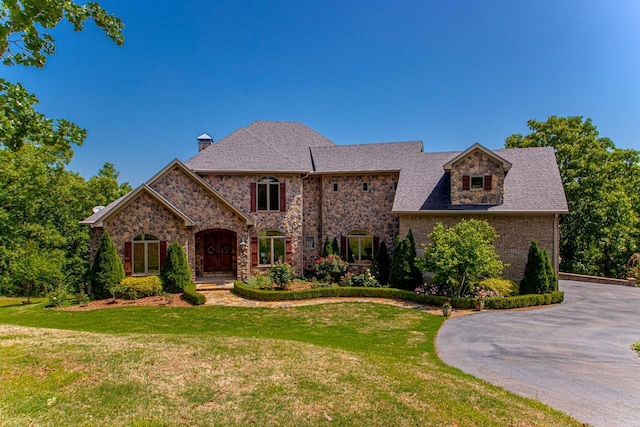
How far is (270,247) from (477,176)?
12.3 metres

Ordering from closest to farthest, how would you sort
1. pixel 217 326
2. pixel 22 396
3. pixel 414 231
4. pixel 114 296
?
pixel 22 396
pixel 217 326
pixel 114 296
pixel 414 231

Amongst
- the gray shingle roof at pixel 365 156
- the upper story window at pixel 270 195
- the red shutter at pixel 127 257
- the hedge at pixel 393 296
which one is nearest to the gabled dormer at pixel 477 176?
the gray shingle roof at pixel 365 156

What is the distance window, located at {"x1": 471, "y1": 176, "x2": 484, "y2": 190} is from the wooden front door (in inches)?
540

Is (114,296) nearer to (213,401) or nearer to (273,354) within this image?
(273,354)

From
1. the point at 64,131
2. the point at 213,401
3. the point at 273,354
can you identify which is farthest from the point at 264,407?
the point at 64,131

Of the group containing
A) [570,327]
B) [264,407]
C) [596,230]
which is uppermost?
[596,230]

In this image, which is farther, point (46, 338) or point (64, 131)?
point (46, 338)

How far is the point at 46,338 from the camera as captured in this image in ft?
30.7

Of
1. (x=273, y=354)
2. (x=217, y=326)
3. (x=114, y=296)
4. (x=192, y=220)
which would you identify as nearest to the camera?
(x=273, y=354)

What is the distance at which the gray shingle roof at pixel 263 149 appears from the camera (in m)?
21.3

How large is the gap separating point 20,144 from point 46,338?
265 inches

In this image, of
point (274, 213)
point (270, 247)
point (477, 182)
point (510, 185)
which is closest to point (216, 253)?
point (270, 247)

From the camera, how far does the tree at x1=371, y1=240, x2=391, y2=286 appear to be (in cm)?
2059

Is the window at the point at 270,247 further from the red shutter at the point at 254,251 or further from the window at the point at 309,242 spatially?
the window at the point at 309,242
